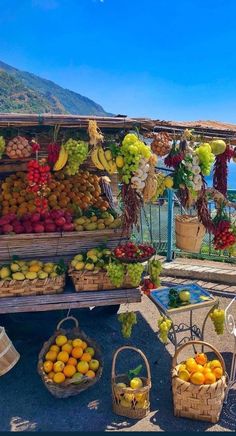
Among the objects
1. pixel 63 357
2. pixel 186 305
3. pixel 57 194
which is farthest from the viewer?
pixel 57 194

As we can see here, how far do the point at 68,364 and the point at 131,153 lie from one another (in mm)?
2369

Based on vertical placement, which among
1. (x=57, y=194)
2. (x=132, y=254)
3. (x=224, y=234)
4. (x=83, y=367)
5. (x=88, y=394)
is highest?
(x=57, y=194)

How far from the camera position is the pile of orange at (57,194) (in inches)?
208

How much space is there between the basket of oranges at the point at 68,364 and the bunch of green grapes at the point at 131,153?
1963 mm

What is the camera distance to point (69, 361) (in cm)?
416

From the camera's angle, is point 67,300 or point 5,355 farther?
point 67,300

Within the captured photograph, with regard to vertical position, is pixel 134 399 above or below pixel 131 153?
below

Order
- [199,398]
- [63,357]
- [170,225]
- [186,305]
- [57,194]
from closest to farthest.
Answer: [199,398] → [63,357] → [186,305] → [57,194] → [170,225]

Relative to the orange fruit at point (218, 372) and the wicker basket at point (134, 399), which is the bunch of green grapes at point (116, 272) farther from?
the orange fruit at point (218, 372)

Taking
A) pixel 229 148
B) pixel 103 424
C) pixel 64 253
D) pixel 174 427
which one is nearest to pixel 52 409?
pixel 103 424

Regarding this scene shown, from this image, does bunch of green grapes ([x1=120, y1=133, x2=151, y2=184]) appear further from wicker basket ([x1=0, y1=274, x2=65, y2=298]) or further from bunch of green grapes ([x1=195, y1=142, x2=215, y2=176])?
wicker basket ([x1=0, y1=274, x2=65, y2=298])

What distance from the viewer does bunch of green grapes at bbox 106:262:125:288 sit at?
4387 millimetres

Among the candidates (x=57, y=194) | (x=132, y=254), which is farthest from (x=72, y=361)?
(x=57, y=194)

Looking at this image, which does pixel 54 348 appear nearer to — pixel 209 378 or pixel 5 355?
pixel 5 355
